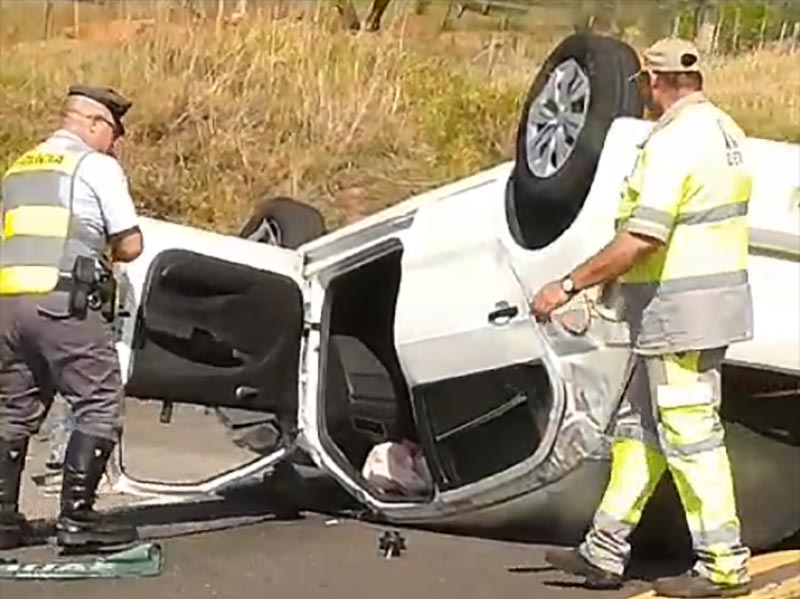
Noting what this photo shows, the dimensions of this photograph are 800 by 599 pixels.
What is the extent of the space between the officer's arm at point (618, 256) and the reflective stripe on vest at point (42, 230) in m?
1.72

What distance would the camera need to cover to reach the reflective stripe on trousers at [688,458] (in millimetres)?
A: 5391

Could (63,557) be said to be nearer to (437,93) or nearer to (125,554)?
(125,554)

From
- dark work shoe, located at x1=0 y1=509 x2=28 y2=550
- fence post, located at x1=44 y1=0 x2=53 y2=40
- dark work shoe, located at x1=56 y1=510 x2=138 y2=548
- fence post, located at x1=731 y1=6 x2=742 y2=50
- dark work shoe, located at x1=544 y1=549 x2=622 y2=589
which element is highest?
fence post, located at x1=731 y1=6 x2=742 y2=50

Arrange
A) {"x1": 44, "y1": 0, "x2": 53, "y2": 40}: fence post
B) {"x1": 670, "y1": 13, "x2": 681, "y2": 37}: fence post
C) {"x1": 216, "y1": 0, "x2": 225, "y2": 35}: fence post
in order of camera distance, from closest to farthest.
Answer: {"x1": 216, "y1": 0, "x2": 225, "y2": 35}: fence post
{"x1": 44, "y1": 0, "x2": 53, "y2": 40}: fence post
{"x1": 670, "y1": 13, "x2": 681, "y2": 37}: fence post

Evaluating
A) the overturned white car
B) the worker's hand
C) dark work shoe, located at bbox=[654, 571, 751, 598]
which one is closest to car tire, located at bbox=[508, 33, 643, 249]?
the overturned white car

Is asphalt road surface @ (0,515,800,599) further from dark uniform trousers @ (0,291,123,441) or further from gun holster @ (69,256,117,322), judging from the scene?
gun holster @ (69,256,117,322)

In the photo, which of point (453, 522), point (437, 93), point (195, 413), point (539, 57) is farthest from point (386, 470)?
point (539, 57)

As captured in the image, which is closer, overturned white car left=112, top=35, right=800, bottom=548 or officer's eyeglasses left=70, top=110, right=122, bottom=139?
overturned white car left=112, top=35, right=800, bottom=548

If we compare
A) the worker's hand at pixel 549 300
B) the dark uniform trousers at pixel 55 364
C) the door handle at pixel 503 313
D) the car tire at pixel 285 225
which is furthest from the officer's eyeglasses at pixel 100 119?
the worker's hand at pixel 549 300

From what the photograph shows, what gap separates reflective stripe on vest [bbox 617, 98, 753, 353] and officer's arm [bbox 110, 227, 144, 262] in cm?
167

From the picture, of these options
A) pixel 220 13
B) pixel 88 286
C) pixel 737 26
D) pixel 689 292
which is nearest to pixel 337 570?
pixel 88 286

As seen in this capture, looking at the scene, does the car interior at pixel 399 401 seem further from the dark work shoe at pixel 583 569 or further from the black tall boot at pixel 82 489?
the black tall boot at pixel 82 489

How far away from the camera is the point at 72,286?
589cm

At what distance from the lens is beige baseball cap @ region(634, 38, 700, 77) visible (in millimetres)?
5516
